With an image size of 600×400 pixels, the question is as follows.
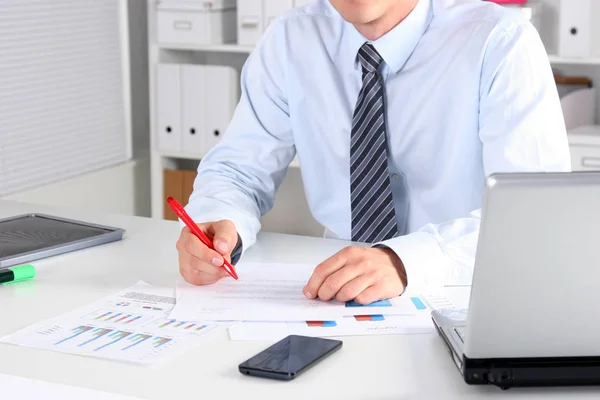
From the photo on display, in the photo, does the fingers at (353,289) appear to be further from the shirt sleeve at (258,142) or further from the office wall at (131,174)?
the office wall at (131,174)

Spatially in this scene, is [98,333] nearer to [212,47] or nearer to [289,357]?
[289,357]

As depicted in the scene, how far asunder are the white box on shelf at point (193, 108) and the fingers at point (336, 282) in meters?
2.21

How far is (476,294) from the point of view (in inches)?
36.1

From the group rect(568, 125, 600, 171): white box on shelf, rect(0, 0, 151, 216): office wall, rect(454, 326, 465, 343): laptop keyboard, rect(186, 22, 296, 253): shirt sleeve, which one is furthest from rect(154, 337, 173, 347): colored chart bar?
rect(0, 0, 151, 216): office wall

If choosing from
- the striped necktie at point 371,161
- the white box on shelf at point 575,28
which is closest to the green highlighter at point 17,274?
the striped necktie at point 371,161

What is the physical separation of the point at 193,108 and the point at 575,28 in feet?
4.56

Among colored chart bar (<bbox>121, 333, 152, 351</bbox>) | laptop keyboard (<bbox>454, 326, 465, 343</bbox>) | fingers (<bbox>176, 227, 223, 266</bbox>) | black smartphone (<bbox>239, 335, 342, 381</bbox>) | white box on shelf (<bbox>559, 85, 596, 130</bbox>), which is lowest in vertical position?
colored chart bar (<bbox>121, 333, 152, 351</bbox>)

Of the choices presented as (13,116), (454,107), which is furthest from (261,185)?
(13,116)

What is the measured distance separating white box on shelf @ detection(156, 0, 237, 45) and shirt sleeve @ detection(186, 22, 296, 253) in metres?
1.44

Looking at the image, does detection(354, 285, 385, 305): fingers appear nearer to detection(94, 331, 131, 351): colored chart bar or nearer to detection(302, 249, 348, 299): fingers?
detection(302, 249, 348, 299): fingers

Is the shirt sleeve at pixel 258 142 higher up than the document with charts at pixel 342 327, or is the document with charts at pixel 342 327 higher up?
the shirt sleeve at pixel 258 142

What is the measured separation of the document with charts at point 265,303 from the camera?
1196 mm

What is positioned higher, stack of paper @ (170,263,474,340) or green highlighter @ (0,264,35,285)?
green highlighter @ (0,264,35,285)

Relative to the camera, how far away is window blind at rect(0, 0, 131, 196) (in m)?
3.04
